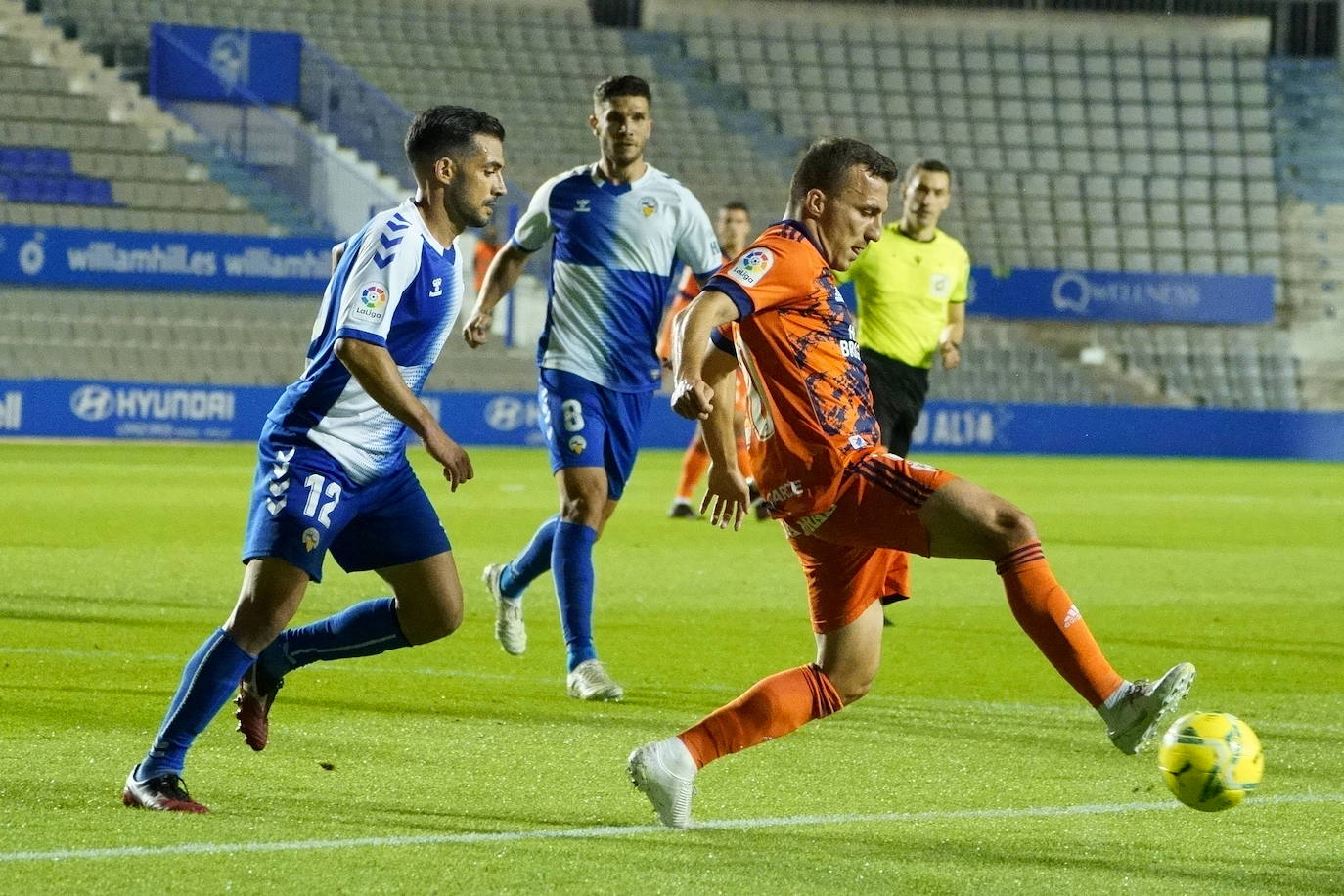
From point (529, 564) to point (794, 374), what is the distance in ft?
9.71

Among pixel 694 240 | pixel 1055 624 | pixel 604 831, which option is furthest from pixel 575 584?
pixel 1055 624

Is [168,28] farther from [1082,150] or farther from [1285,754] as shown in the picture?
[1285,754]

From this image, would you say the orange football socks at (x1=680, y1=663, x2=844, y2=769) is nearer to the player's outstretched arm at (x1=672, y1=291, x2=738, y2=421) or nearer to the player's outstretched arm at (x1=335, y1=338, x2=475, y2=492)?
the player's outstretched arm at (x1=672, y1=291, x2=738, y2=421)

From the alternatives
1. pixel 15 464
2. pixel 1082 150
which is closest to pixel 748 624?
pixel 15 464

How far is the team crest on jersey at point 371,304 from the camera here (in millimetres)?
4707

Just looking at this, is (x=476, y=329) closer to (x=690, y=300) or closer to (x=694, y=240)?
(x=694, y=240)

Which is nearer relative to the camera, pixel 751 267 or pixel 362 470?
pixel 751 267

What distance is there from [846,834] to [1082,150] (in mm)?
31371

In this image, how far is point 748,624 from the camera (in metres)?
9.11

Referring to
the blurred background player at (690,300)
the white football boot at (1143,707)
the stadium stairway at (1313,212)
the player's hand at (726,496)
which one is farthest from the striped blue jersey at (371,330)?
the stadium stairway at (1313,212)

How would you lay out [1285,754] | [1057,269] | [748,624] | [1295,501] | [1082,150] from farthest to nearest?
[1082,150], [1057,269], [1295,501], [748,624], [1285,754]

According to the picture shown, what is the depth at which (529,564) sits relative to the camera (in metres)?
7.60

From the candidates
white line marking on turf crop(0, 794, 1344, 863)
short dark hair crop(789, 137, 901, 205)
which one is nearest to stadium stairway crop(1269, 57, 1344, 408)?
white line marking on turf crop(0, 794, 1344, 863)

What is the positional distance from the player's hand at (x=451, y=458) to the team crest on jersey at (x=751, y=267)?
2.53 feet
